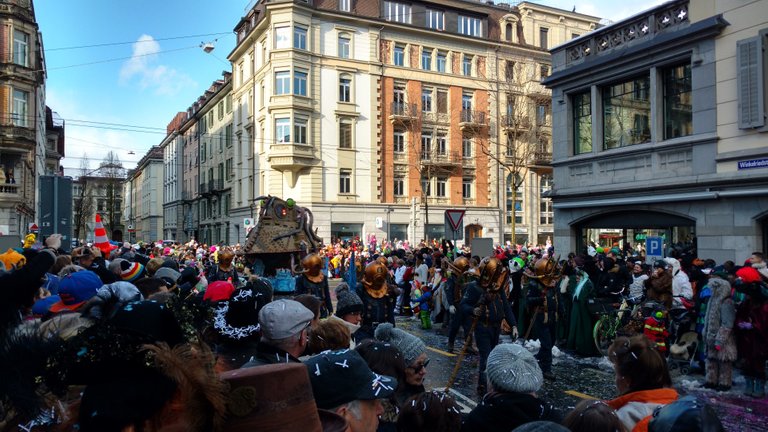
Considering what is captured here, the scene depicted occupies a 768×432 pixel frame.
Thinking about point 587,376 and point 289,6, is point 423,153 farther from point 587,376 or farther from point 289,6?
point 587,376

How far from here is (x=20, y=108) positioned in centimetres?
3369

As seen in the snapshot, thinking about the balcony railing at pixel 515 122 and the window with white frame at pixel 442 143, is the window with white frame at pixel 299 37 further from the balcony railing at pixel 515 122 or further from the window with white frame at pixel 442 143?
the balcony railing at pixel 515 122

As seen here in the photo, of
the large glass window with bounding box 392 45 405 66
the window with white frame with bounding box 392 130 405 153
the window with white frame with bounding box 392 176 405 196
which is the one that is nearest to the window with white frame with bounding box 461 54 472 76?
the large glass window with bounding box 392 45 405 66

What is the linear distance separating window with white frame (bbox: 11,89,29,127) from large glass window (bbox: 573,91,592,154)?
31.3 m

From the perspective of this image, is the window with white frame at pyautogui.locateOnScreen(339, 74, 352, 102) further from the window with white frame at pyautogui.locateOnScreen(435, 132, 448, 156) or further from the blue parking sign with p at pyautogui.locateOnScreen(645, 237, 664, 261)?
the blue parking sign with p at pyautogui.locateOnScreen(645, 237, 664, 261)

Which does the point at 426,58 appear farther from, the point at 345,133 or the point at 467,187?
the point at 467,187

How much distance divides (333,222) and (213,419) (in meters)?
36.5

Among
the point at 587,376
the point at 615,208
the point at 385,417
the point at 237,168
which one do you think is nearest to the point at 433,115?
the point at 237,168

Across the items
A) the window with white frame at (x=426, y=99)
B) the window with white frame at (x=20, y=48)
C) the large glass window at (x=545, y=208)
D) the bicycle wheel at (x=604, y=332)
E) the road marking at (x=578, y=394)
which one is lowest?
the road marking at (x=578, y=394)

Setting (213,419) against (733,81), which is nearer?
(213,419)

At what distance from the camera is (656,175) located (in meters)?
15.3

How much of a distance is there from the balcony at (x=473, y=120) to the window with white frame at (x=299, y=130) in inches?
472

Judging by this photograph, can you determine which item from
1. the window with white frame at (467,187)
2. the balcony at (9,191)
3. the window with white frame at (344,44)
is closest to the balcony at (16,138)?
the balcony at (9,191)

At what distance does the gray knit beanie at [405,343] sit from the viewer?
394 centimetres
